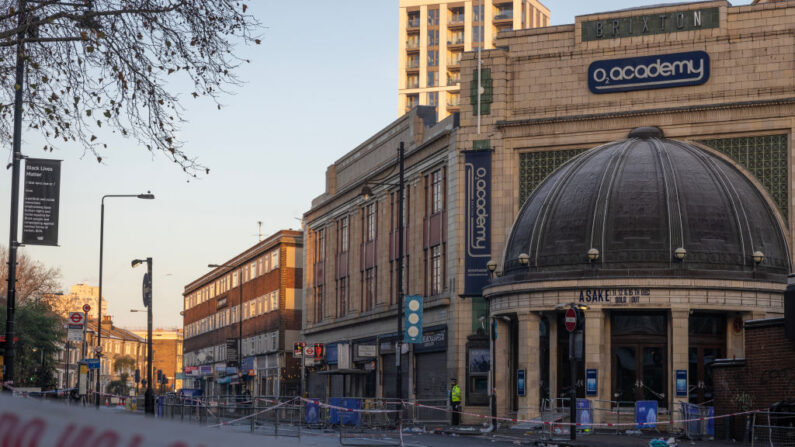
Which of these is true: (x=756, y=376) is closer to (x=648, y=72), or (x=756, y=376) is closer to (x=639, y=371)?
(x=639, y=371)

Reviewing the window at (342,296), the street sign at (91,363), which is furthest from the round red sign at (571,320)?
the window at (342,296)

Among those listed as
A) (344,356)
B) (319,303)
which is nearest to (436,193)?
(344,356)

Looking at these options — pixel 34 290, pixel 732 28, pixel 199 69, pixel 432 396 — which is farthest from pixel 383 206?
pixel 199 69

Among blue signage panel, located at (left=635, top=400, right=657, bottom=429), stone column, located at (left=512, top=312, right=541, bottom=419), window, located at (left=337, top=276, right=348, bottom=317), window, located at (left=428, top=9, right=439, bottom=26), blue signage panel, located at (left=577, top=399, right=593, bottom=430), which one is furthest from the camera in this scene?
window, located at (left=428, top=9, right=439, bottom=26)

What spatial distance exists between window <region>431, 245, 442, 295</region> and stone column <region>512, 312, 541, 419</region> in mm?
11186

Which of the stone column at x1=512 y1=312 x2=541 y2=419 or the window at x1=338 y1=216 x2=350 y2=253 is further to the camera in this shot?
the window at x1=338 y1=216 x2=350 y2=253

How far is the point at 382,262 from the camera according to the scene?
203ft

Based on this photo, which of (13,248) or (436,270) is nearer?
(13,248)

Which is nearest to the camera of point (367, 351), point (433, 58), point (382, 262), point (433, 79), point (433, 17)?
point (367, 351)

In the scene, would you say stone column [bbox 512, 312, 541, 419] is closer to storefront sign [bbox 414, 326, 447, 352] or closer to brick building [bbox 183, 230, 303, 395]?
storefront sign [bbox 414, 326, 447, 352]

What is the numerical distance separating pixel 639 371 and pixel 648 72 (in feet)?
45.1

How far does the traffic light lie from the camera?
152ft

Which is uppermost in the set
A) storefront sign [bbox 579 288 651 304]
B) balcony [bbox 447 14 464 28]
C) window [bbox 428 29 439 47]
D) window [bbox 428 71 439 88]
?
balcony [bbox 447 14 464 28]

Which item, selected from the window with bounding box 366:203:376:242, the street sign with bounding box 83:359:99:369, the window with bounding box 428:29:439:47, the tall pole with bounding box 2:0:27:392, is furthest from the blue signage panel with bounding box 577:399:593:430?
the window with bounding box 428:29:439:47
